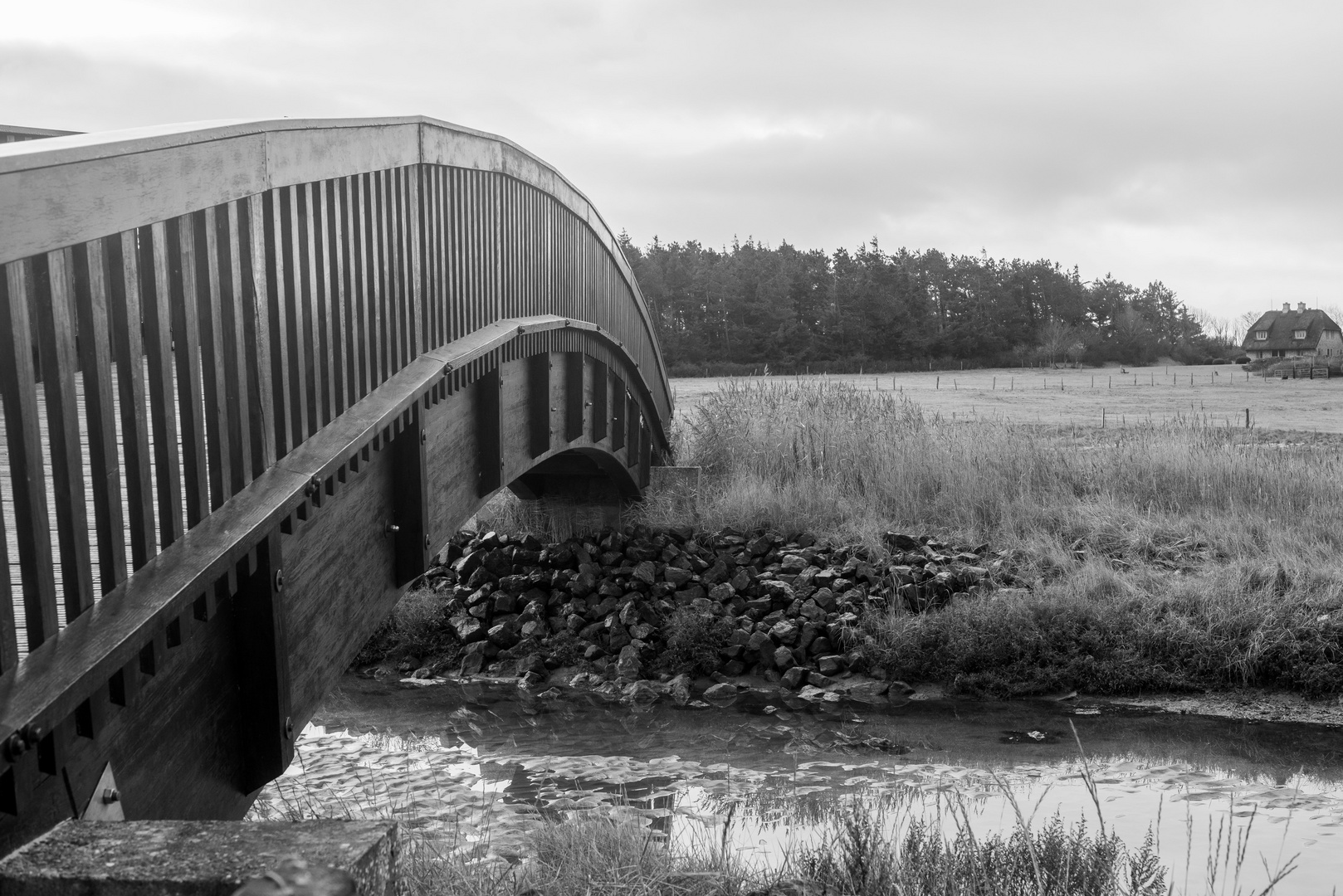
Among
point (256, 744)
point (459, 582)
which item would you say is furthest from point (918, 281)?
point (256, 744)

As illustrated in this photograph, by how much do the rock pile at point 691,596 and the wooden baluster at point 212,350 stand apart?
748 cm

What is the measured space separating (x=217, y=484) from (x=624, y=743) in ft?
19.3

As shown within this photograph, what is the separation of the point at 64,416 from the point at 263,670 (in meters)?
1.77

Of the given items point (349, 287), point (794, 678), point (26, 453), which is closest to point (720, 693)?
point (794, 678)

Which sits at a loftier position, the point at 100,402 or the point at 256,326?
the point at 256,326

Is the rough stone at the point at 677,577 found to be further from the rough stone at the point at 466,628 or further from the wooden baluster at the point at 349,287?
the wooden baluster at the point at 349,287

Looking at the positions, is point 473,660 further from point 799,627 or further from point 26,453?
point 26,453

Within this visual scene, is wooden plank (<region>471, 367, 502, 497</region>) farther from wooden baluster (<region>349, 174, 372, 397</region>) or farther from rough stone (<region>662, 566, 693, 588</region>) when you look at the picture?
rough stone (<region>662, 566, 693, 588</region>)

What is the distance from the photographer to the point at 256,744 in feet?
14.3

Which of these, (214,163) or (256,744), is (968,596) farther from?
(214,163)

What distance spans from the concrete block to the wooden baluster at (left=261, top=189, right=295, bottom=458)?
2.48 m

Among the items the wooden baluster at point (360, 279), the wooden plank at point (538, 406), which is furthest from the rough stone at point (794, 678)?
the wooden baluster at point (360, 279)

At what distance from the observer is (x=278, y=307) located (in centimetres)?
430

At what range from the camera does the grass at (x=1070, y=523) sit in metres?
10.2
